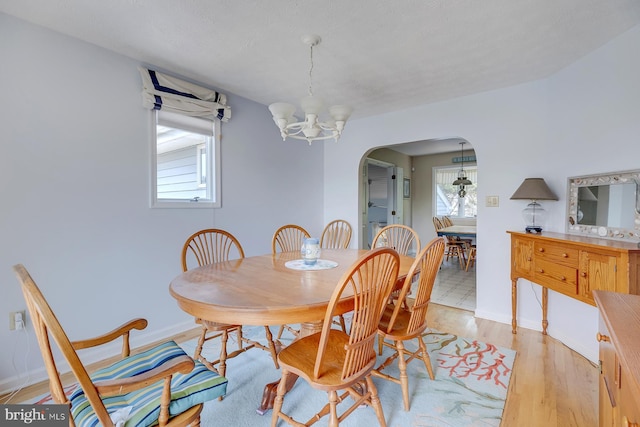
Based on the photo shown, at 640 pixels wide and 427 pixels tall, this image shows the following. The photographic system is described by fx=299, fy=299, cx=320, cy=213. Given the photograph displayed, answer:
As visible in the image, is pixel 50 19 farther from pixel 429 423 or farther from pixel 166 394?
pixel 429 423

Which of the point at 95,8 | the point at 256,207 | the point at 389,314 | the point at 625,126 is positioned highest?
the point at 95,8

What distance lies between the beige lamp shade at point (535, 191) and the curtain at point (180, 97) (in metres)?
2.79

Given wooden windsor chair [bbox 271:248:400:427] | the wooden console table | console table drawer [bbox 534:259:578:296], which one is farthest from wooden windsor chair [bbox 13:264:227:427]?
console table drawer [bbox 534:259:578:296]

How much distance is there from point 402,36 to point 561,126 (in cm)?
162

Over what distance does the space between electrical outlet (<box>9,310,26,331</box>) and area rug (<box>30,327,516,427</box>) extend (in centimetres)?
104

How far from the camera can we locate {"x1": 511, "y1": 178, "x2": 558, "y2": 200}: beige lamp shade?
2480mm

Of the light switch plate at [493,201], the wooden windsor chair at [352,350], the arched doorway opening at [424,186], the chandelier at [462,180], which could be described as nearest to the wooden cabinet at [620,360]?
the wooden windsor chair at [352,350]

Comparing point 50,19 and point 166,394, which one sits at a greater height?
point 50,19

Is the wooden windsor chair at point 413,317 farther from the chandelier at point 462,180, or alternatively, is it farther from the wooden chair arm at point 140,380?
the chandelier at point 462,180

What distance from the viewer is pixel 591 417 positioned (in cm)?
158

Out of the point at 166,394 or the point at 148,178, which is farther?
the point at 148,178

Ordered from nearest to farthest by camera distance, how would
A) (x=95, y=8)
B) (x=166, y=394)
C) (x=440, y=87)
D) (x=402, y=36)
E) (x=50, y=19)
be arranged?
(x=166, y=394) → (x=95, y=8) → (x=50, y=19) → (x=402, y=36) → (x=440, y=87)

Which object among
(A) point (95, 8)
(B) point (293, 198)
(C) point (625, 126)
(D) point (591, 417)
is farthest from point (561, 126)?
(A) point (95, 8)

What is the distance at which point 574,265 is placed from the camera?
1992 millimetres
